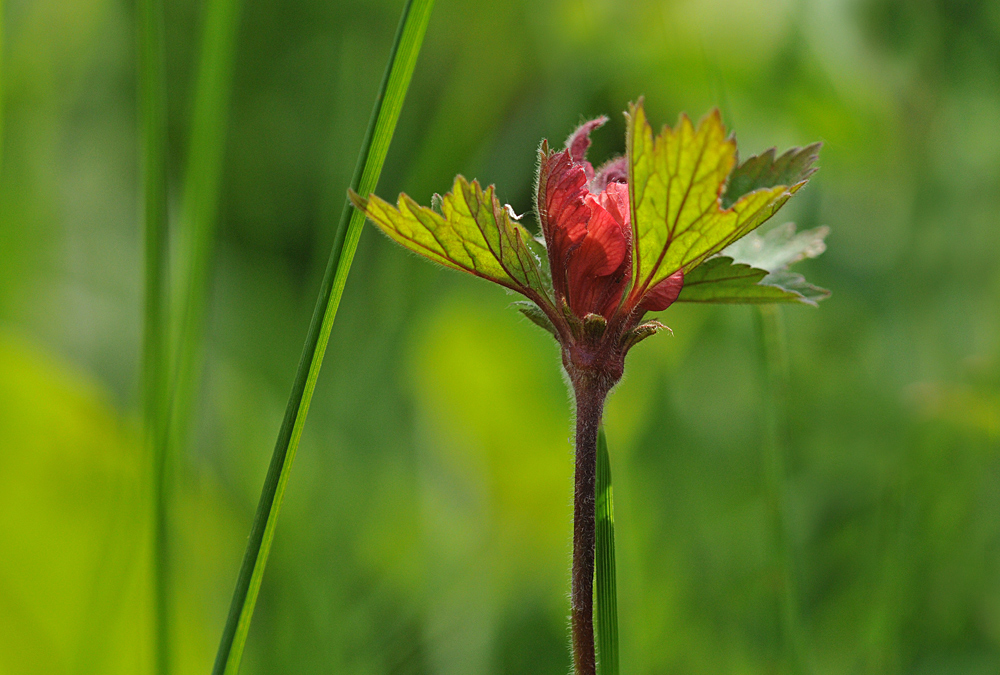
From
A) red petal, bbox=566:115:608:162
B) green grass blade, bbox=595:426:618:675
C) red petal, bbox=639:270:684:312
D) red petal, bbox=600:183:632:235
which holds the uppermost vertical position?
red petal, bbox=566:115:608:162

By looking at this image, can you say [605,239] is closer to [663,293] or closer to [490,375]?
[663,293]

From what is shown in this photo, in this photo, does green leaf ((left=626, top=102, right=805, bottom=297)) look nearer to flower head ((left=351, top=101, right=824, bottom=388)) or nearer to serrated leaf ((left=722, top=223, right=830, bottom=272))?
flower head ((left=351, top=101, right=824, bottom=388))

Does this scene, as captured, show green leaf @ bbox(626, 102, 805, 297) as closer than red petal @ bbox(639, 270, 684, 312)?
Yes

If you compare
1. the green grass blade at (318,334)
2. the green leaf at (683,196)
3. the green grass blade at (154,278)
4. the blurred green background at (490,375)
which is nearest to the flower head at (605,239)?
the green leaf at (683,196)

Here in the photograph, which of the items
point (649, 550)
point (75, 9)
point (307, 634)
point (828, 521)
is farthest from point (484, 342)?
point (75, 9)

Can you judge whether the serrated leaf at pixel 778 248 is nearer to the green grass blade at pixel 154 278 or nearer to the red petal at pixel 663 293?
the red petal at pixel 663 293

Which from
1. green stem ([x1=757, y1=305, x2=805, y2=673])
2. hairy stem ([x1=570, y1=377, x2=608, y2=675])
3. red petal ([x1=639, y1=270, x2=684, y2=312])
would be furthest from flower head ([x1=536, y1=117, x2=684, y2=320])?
green stem ([x1=757, y1=305, x2=805, y2=673])

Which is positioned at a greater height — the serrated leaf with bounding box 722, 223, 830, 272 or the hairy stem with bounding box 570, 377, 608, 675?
the serrated leaf with bounding box 722, 223, 830, 272

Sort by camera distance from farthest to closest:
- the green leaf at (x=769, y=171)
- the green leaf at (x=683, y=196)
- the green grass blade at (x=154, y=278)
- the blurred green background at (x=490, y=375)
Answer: the blurred green background at (x=490, y=375)
the green grass blade at (x=154, y=278)
the green leaf at (x=769, y=171)
the green leaf at (x=683, y=196)
